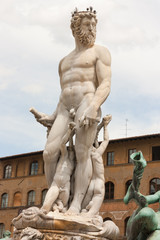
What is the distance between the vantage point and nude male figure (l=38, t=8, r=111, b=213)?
7.77m

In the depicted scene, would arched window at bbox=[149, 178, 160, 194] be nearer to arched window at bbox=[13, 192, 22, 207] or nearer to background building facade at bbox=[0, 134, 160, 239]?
background building facade at bbox=[0, 134, 160, 239]

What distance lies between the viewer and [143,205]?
10.8 ft

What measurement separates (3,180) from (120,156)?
12081 millimetres

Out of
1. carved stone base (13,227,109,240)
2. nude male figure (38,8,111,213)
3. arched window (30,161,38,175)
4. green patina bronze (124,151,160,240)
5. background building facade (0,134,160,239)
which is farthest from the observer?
arched window (30,161,38,175)

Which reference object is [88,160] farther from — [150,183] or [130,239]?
[150,183]

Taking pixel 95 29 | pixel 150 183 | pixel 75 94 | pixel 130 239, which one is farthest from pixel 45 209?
pixel 150 183

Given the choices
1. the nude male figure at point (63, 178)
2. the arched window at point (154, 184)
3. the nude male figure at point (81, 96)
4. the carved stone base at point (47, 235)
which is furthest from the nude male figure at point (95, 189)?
the arched window at point (154, 184)

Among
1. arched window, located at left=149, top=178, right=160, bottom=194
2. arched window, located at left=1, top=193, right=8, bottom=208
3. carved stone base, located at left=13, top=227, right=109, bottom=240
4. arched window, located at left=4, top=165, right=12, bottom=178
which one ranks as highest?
arched window, located at left=4, top=165, right=12, bottom=178

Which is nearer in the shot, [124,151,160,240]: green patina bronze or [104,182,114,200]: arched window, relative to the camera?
[124,151,160,240]: green patina bronze

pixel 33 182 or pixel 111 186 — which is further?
pixel 33 182

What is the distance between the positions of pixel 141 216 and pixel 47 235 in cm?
400

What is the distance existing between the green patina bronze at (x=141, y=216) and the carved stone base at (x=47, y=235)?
A: 3637 millimetres

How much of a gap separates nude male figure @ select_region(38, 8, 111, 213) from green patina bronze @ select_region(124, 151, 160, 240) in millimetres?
4255

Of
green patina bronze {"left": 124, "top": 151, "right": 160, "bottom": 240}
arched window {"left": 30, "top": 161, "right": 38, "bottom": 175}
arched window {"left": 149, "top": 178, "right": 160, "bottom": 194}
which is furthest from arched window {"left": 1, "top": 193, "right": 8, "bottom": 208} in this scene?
green patina bronze {"left": 124, "top": 151, "right": 160, "bottom": 240}
